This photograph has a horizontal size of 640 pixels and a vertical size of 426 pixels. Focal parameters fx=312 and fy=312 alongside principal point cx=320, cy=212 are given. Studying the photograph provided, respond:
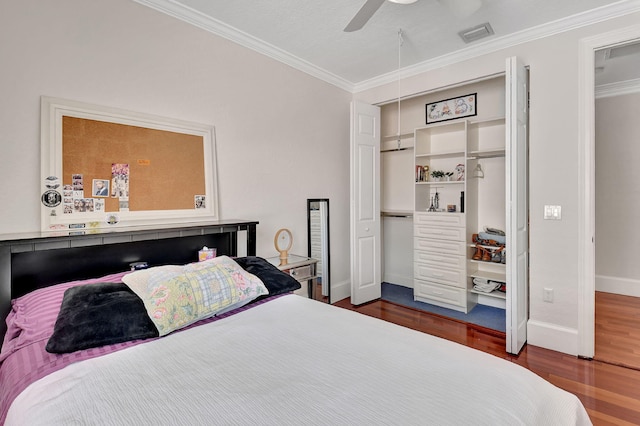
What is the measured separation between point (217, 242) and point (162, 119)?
0.98 m

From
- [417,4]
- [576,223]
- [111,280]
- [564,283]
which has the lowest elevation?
[564,283]

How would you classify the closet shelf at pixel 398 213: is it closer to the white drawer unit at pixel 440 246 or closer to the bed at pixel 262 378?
the white drawer unit at pixel 440 246

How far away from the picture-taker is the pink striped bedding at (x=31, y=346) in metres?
1.06

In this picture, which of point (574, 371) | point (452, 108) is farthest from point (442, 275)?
point (452, 108)

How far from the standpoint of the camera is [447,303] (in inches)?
139

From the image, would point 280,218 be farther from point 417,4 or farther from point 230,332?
point 417,4

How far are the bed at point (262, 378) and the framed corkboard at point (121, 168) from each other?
23.7 inches

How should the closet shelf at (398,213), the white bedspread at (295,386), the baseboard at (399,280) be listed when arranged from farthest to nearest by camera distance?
the baseboard at (399,280), the closet shelf at (398,213), the white bedspread at (295,386)

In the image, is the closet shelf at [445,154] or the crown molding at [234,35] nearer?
the crown molding at [234,35]

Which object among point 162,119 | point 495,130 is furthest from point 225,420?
point 495,130

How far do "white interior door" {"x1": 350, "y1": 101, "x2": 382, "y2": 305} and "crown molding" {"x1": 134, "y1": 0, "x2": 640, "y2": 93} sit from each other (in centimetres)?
53

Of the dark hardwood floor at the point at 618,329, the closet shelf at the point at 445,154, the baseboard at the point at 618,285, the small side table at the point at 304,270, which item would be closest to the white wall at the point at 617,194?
the baseboard at the point at 618,285

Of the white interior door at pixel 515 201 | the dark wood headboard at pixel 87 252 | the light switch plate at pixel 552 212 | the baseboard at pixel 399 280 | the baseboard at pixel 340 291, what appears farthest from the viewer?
the baseboard at pixel 399 280

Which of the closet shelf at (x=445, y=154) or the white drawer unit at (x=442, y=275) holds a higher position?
the closet shelf at (x=445, y=154)
